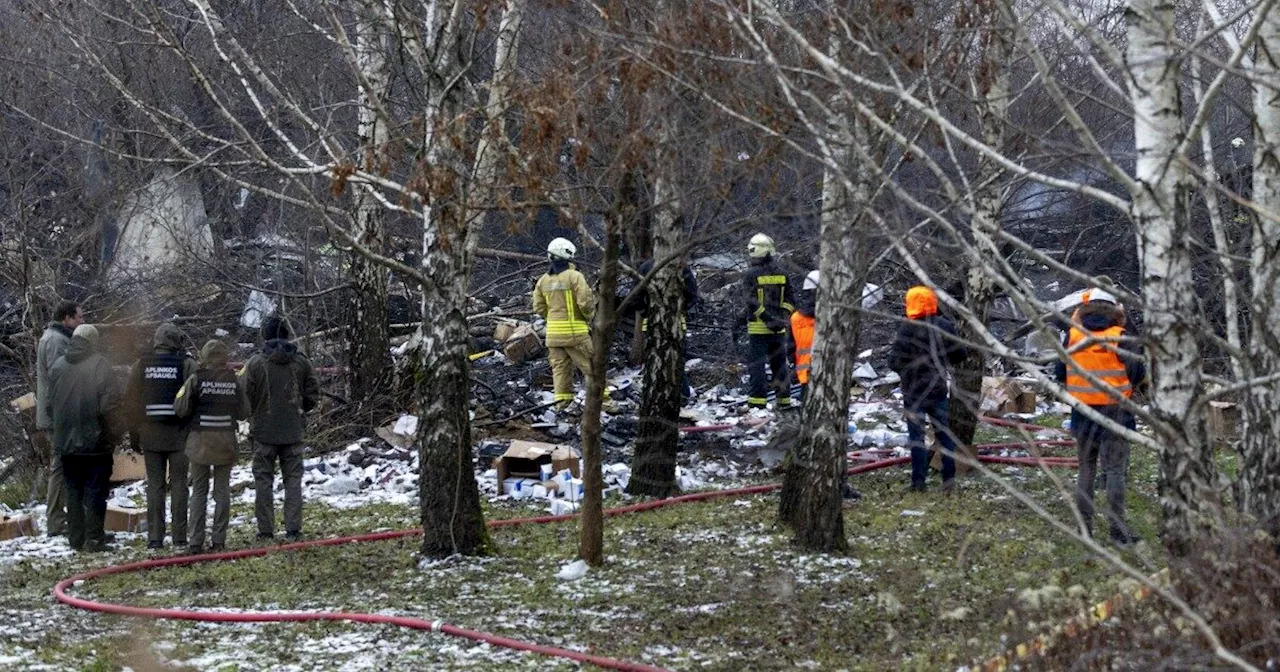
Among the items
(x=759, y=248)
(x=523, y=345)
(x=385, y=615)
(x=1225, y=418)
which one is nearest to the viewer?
(x=385, y=615)

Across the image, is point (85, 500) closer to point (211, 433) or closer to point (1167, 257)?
point (211, 433)

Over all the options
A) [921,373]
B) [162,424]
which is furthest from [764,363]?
[162,424]

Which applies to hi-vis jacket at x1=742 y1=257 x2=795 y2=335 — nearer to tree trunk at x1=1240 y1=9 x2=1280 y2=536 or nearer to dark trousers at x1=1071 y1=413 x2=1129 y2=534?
dark trousers at x1=1071 y1=413 x2=1129 y2=534

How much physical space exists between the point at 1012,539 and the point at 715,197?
3561 millimetres

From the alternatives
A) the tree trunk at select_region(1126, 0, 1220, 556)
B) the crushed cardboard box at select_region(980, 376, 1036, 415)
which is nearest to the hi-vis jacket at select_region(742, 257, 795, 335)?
the crushed cardboard box at select_region(980, 376, 1036, 415)

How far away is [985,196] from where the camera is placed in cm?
1002

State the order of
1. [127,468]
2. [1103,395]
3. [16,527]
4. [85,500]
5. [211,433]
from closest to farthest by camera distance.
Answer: [1103,395], [211,433], [85,500], [16,527], [127,468]

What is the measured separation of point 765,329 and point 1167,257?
1018 cm

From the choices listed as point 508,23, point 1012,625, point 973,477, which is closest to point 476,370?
point 973,477

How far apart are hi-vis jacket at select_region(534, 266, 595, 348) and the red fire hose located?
12.2ft

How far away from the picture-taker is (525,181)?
8.42m

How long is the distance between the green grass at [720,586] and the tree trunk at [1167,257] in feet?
2.17

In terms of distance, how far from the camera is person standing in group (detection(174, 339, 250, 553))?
11141 mm

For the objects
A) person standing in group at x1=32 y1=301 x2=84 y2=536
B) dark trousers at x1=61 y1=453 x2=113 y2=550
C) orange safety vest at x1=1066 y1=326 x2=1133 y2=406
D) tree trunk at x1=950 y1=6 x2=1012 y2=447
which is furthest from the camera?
person standing in group at x1=32 y1=301 x2=84 y2=536
